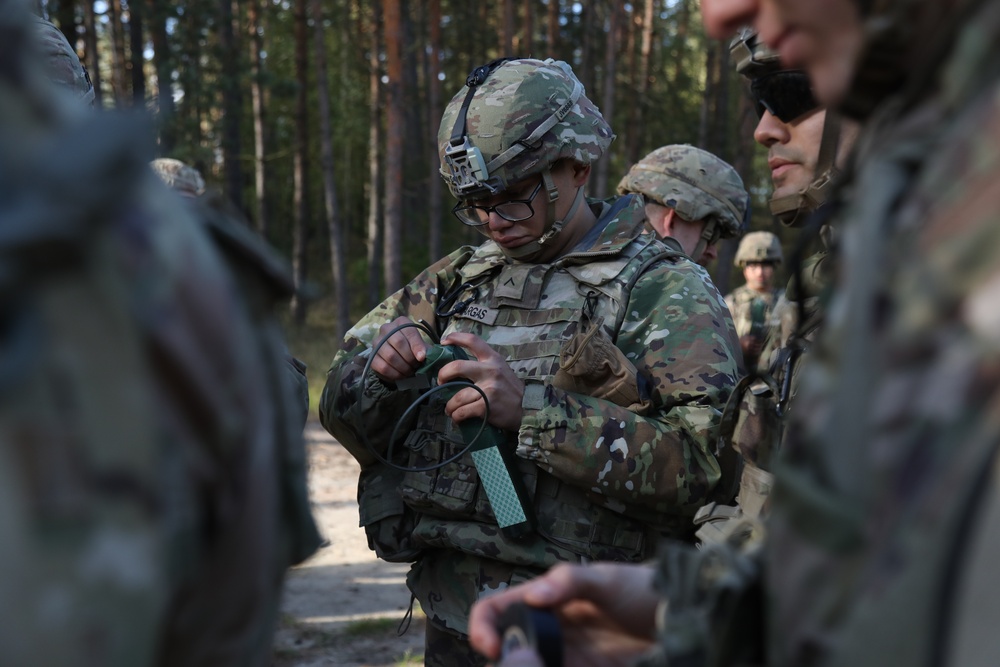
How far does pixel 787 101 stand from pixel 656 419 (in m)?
1.03

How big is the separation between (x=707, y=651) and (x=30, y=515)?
826mm

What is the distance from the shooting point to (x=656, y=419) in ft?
9.68

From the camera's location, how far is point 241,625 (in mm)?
1105

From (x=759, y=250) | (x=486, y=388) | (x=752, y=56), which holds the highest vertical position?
(x=752, y=56)

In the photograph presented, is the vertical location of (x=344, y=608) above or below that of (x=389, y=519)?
below

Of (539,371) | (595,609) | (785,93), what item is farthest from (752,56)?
(595,609)

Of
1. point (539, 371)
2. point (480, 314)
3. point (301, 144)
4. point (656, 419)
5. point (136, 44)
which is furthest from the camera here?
point (301, 144)

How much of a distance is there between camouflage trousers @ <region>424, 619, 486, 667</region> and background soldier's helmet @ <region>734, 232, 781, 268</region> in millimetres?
7184

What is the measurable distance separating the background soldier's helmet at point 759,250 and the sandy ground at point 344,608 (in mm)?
4708

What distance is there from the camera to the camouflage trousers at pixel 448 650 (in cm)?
322

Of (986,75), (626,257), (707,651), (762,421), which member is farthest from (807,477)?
(626,257)

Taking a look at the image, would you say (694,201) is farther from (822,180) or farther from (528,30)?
(528,30)

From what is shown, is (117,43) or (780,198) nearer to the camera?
(780,198)

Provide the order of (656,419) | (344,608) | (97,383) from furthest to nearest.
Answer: (344,608)
(656,419)
(97,383)
